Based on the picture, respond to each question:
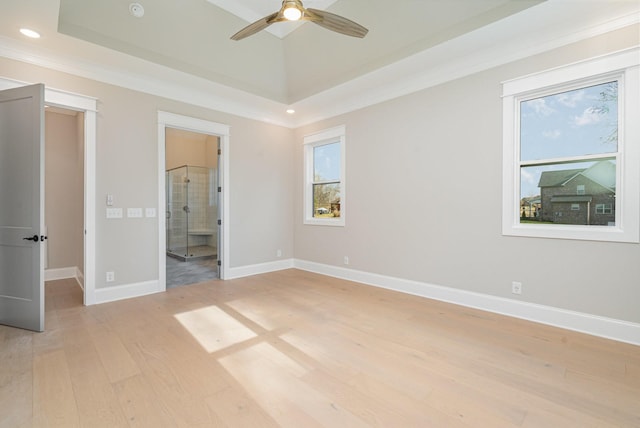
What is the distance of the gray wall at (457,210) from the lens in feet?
8.76

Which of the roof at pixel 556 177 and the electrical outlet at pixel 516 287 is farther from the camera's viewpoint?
the electrical outlet at pixel 516 287

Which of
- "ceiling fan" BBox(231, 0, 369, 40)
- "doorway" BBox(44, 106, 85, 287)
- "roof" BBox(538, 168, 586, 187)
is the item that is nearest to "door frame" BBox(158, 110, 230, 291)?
"doorway" BBox(44, 106, 85, 287)

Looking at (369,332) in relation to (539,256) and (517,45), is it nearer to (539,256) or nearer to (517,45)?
(539,256)

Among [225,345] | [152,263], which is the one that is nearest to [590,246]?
[225,345]

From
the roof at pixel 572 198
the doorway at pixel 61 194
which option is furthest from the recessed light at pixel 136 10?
the roof at pixel 572 198

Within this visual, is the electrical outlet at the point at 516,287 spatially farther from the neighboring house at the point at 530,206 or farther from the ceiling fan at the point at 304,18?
the ceiling fan at the point at 304,18

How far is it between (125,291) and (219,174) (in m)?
2.14

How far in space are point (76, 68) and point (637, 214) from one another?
232 inches

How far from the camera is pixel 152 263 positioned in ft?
13.1

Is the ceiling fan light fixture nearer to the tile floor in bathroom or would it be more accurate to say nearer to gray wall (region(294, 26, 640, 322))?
gray wall (region(294, 26, 640, 322))

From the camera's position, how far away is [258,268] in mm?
5156

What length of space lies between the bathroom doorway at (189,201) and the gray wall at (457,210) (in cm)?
386

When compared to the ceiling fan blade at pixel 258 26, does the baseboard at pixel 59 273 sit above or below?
below

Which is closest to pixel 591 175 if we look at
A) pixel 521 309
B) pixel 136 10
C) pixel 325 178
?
pixel 521 309
